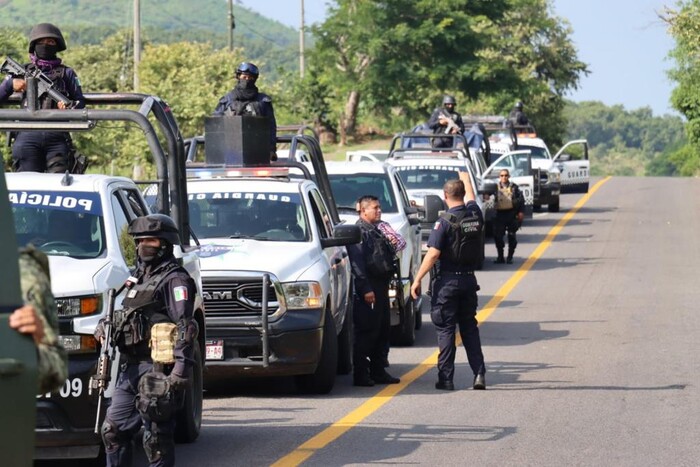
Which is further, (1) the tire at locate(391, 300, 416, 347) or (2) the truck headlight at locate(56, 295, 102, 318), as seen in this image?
(1) the tire at locate(391, 300, 416, 347)

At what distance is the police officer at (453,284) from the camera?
45.3ft

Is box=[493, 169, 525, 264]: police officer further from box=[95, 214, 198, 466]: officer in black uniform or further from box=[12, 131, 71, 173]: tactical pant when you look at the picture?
box=[95, 214, 198, 466]: officer in black uniform

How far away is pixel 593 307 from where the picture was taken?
21375mm

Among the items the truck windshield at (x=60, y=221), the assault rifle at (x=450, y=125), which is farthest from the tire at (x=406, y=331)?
the assault rifle at (x=450, y=125)

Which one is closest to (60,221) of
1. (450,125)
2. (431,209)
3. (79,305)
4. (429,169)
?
(79,305)

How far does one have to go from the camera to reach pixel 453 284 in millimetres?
13867

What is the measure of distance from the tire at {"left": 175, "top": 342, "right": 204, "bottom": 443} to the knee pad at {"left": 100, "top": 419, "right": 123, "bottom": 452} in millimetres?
1718

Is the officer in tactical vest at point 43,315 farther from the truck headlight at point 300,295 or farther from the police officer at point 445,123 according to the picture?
the police officer at point 445,123

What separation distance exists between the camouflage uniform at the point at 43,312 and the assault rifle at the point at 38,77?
6.66 meters

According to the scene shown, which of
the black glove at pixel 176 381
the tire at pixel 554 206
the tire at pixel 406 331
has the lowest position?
the tire at pixel 554 206

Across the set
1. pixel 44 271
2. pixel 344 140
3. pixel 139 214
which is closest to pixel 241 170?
pixel 139 214

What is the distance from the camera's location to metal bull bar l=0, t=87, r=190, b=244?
10.8 m

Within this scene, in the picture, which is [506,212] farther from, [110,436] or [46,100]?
[110,436]

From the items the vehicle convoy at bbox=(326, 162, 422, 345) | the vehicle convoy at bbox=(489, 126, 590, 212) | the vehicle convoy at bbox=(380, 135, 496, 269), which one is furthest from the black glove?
the vehicle convoy at bbox=(489, 126, 590, 212)
